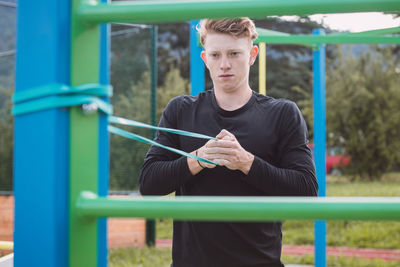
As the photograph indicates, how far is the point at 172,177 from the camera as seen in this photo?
1.23 m

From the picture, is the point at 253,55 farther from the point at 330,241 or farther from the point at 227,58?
the point at 330,241

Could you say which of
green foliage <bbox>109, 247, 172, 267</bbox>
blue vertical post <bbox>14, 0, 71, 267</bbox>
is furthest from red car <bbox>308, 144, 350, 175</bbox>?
blue vertical post <bbox>14, 0, 71, 267</bbox>

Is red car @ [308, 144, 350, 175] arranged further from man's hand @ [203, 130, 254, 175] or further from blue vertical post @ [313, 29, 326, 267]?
man's hand @ [203, 130, 254, 175]

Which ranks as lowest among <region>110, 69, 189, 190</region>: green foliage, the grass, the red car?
the grass

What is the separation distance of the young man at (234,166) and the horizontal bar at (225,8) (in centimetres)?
56

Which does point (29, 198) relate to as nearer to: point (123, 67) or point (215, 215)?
point (215, 215)

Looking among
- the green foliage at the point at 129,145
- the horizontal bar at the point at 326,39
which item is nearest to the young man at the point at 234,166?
the horizontal bar at the point at 326,39

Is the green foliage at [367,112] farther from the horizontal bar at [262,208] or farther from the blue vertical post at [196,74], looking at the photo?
the horizontal bar at [262,208]

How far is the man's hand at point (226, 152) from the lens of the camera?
3.70 ft

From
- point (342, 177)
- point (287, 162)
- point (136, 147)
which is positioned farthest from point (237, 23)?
point (342, 177)

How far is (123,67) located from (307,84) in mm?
7466

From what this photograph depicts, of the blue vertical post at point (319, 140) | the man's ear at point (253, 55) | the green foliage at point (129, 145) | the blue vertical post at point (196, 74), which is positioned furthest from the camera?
the green foliage at point (129, 145)

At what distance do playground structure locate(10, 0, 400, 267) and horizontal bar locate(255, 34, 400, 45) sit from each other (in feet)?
6.12

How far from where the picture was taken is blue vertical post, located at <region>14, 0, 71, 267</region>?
63cm
